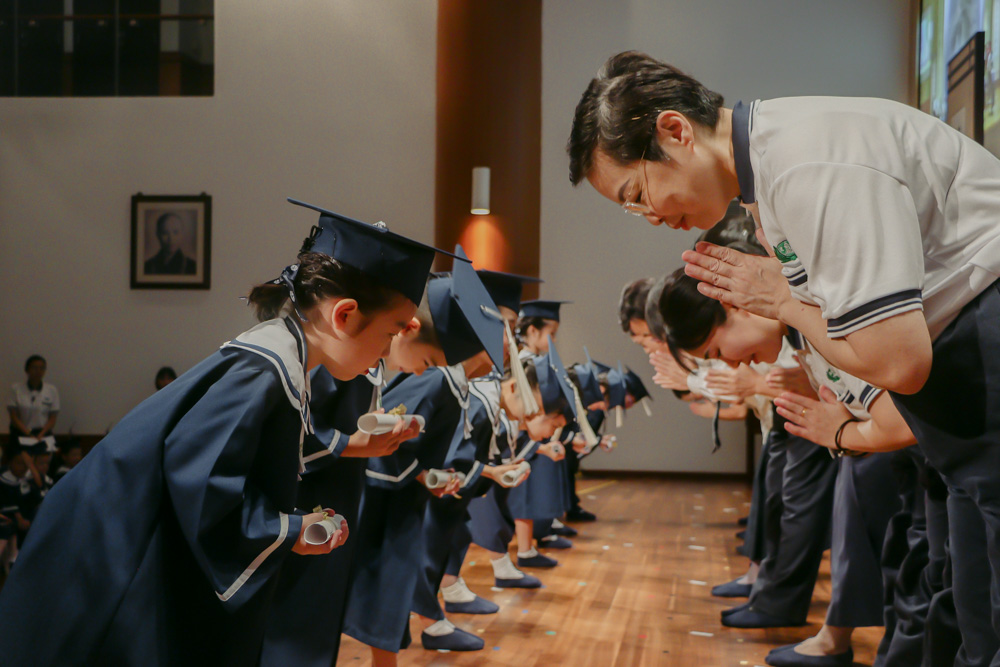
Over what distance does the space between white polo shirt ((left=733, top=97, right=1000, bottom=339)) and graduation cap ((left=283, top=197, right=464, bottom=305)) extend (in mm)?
940

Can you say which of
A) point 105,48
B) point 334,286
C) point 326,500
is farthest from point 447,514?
point 105,48

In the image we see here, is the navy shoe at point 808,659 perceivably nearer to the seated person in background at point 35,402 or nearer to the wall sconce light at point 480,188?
the wall sconce light at point 480,188

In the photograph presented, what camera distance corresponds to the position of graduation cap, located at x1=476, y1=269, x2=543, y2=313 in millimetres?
3678

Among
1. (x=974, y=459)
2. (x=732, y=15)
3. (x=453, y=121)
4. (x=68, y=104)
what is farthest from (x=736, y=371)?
(x=68, y=104)

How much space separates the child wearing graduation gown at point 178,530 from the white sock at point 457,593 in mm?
2460

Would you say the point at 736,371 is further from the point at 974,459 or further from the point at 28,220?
the point at 28,220

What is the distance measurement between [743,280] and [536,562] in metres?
4.18

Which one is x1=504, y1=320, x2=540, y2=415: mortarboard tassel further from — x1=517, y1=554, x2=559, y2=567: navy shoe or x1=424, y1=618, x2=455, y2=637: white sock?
x1=517, y1=554, x2=559, y2=567: navy shoe

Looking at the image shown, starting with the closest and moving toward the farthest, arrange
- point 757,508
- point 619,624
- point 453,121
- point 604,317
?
point 619,624
point 757,508
point 453,121
point 604,317

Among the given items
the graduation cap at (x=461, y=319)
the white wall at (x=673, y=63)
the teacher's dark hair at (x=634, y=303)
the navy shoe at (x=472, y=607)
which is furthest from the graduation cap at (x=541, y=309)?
the white wall at (x=673, y=63)

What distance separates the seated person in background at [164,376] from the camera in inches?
353

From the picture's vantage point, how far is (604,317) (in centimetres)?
1032

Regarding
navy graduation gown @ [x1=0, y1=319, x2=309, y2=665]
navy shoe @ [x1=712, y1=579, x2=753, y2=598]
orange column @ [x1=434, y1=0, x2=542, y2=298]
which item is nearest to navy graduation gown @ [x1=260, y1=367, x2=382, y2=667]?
navy graduation gown @ [x1=0, y1=319, x2=309, y2=665]

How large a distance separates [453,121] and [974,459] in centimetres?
822
